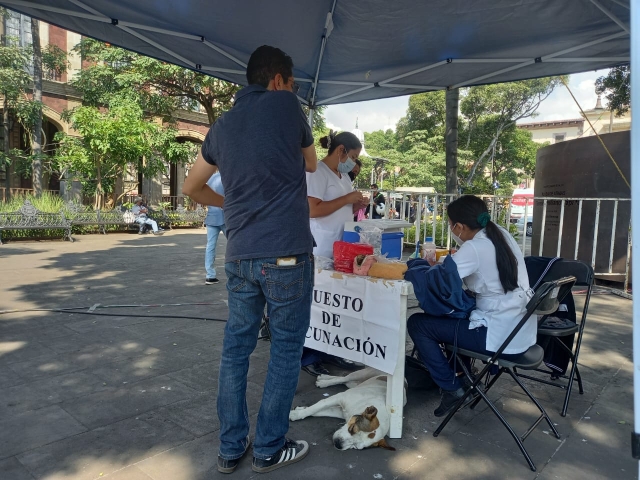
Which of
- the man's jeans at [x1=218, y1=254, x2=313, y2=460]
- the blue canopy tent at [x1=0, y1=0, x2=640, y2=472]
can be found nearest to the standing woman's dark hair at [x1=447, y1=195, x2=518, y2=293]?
the man's jeans at [x1=218, y1=254, x2=313, y2=460]

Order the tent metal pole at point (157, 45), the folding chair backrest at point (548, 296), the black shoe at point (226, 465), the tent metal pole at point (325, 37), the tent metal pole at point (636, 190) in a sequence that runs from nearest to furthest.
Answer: the tent metal pole at point (636, 190) → the black shoe at point (226, 465) → the folding chair backrest at point (548, 296) → the tent metal pole at point (325, 37) → the tent metal pole at point (157, 45)

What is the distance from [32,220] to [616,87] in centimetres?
1423

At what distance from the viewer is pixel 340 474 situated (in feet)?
7.57

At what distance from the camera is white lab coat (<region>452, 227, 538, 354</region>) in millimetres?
2639

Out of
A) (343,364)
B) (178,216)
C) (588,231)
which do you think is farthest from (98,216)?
(588,231)

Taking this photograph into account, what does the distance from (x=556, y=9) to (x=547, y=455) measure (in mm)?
3339

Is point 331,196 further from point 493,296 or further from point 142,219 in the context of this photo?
point 142,219

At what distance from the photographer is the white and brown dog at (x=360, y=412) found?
254cm

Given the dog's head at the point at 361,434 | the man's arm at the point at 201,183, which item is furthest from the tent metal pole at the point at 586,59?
the dog's head at the point at 361,434

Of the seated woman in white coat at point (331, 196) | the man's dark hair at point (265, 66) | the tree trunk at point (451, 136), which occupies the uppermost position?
the tree trunk at point (451, 136)

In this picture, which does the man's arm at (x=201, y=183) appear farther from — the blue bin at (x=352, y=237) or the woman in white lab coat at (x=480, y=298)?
the woman in white lab coat at (x=480, y=298)

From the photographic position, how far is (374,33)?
4457 millimetres

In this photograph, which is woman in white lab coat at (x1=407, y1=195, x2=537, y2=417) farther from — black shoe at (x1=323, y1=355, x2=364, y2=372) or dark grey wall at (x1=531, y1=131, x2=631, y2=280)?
dark grey wall at (x1=531, y1=131, x2=631, y2=280)

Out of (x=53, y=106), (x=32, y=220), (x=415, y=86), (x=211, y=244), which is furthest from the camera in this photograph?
(x=53, y=106)
